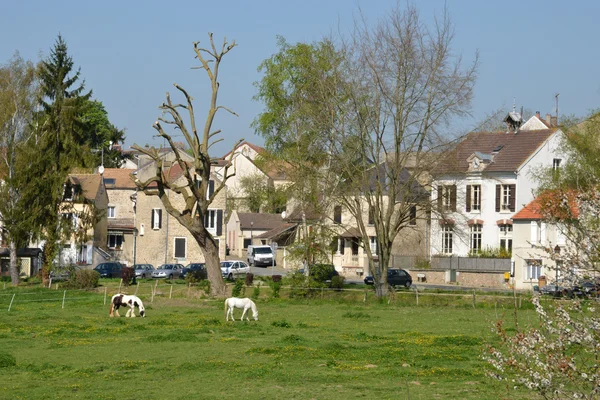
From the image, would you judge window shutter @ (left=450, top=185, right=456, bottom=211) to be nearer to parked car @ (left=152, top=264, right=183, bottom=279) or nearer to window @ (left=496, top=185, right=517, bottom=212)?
window @ (left=496, top=185, right=517, bottom=212)

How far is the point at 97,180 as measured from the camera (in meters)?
82.4

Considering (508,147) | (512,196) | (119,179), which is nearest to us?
(512,196)

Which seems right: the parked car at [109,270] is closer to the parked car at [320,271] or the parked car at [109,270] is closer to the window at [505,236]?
the parked car at [320,271]

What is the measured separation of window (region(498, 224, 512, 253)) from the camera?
7100 centimetres

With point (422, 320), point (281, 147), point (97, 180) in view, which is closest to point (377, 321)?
point (422, 320)

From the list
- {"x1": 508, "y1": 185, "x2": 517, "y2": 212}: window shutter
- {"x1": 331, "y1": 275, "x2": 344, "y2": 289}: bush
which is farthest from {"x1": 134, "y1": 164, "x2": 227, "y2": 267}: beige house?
{"x1": 331, "y1": 275, "x2": 344, "y2": 289}: bush

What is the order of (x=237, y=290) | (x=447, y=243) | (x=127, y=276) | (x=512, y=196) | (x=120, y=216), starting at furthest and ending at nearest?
(x=120, y=216), (x=447, y=243), (x=512, y=196), (x=127, y=276), (x=237, y=290)

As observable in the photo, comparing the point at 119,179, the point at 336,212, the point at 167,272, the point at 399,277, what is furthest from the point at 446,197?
the point at 119,179

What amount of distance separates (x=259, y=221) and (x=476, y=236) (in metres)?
34.9

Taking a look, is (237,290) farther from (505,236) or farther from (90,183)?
(90,183)

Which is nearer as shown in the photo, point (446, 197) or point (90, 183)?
point (446, 197)

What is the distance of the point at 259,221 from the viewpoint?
339ft

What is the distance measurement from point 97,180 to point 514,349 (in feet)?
244

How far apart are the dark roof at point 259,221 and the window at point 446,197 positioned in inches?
2012
